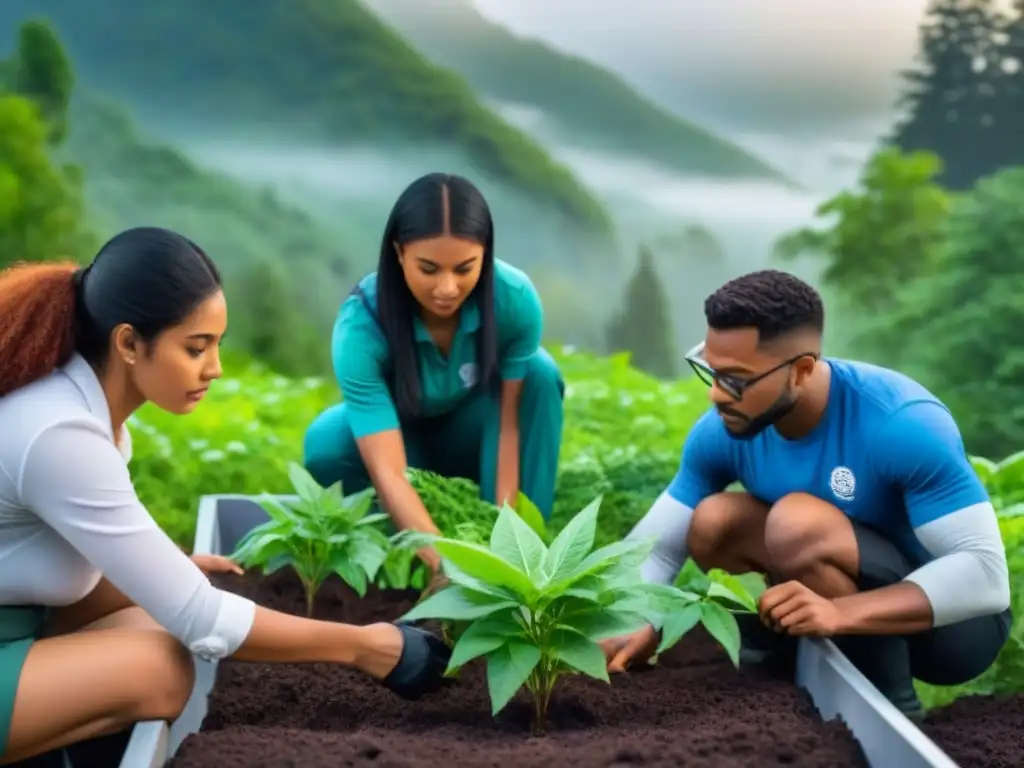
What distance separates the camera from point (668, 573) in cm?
280

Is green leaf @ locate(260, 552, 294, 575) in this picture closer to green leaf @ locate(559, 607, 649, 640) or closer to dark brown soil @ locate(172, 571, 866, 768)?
dark brown soil @ locate(172, 571, 866, 768)

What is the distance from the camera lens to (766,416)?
2496 millimetres

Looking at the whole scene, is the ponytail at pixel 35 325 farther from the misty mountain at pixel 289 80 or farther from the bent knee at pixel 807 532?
the misty mountain at pixel 289 80

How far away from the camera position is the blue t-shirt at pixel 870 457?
237 centimetres

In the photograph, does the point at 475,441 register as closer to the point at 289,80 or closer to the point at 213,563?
the point at 213,563

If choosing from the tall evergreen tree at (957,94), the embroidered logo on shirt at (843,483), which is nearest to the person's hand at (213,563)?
the embroidered logo on shirt at (843,483)

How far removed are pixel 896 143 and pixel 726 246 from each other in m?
1.26

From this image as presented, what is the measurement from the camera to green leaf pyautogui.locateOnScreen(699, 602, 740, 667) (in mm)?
2283

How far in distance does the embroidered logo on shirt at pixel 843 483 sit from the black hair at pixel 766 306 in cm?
28

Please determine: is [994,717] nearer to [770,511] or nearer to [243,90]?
[770,511]

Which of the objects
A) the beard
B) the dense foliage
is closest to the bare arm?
the dense foliage

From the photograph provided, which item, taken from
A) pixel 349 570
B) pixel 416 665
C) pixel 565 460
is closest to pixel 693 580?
pixel 416 665

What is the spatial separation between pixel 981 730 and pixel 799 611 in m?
0.61

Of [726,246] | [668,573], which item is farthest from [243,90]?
[668,573]
